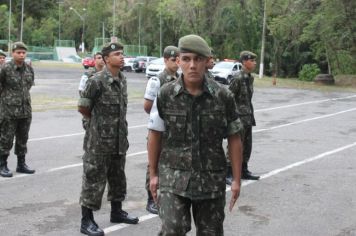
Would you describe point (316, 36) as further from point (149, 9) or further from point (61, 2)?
point (61, 2)

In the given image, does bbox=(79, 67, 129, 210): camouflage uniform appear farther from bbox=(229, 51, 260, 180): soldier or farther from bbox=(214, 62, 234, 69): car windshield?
bbox=(214, 62, 234, 69): car windshield

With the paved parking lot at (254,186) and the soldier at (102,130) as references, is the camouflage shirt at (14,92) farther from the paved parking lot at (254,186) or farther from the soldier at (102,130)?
the soldier at (102,130)

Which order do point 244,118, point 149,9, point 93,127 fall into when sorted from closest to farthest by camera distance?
point 93,127, point 244,118, point 149,9

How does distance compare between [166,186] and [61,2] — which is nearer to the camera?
[166,186]

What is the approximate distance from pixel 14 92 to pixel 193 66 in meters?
5.02

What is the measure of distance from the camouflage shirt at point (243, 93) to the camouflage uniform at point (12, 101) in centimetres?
305

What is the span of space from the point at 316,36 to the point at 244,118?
32350 millimetres

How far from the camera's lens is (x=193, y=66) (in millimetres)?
3887

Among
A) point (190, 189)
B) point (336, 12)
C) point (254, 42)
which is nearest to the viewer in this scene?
point (190, 189)

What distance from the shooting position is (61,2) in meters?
98.1

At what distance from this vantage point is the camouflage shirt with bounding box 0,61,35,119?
815 cm

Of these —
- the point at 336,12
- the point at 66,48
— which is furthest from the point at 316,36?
the point at 66,48

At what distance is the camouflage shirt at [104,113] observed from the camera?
566 cm

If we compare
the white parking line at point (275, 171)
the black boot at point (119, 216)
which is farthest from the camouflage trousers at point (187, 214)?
the black boot at point (119, 216)
